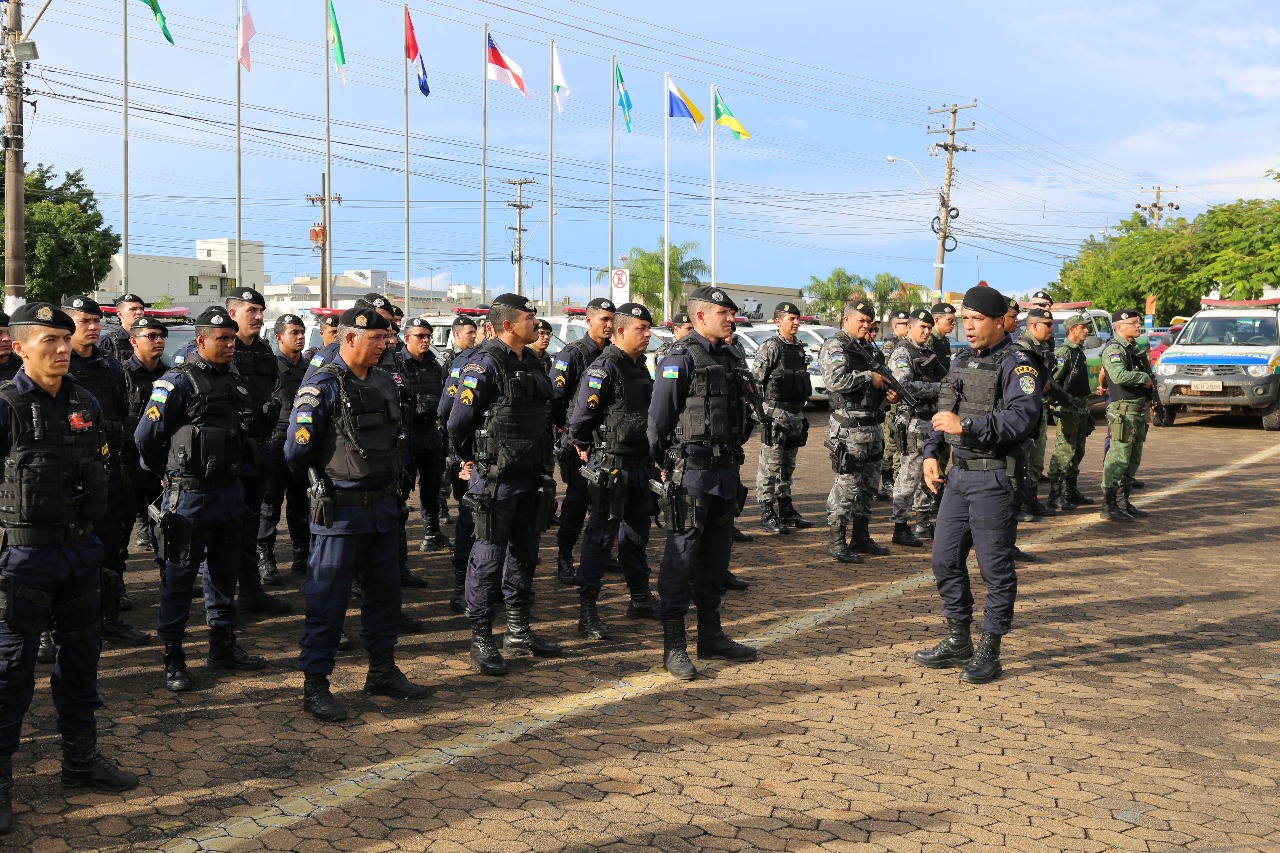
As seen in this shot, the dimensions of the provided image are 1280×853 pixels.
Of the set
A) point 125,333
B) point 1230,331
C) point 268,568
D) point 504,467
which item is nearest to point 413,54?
point 1230,331

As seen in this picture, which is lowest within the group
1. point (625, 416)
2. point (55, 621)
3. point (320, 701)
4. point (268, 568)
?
point (320, 701)

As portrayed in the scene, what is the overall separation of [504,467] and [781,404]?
473cm

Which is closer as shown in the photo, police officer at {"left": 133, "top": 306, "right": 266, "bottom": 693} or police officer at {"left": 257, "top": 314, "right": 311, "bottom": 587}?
police officer at {"left": 133, "top": 306, "right": 266, "bottom": 693}

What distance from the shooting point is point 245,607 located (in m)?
7.50

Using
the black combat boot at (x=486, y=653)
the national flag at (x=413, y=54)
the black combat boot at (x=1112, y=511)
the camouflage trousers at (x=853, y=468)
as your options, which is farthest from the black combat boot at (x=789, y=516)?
the national flag at (x=413, y=54)

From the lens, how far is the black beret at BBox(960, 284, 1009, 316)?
636 cm

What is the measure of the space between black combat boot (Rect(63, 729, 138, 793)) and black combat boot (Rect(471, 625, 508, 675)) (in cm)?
207

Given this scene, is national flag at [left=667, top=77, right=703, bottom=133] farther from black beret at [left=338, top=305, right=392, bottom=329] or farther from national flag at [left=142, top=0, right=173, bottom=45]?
black beret at [left=338, top=305, right=392, bottom=329]

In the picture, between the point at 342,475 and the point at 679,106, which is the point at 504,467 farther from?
the point at 679,106

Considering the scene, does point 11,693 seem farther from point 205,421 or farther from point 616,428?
point 616,428

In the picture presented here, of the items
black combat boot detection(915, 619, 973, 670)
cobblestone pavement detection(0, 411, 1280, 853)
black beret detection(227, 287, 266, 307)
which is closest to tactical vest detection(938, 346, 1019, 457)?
black combat boot detection(915, 619, 973, 670)

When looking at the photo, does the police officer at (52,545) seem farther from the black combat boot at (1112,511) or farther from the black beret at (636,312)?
the black combat boot at (1112,511)

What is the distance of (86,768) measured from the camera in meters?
4.59

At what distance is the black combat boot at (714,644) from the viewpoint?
21.5 ft
